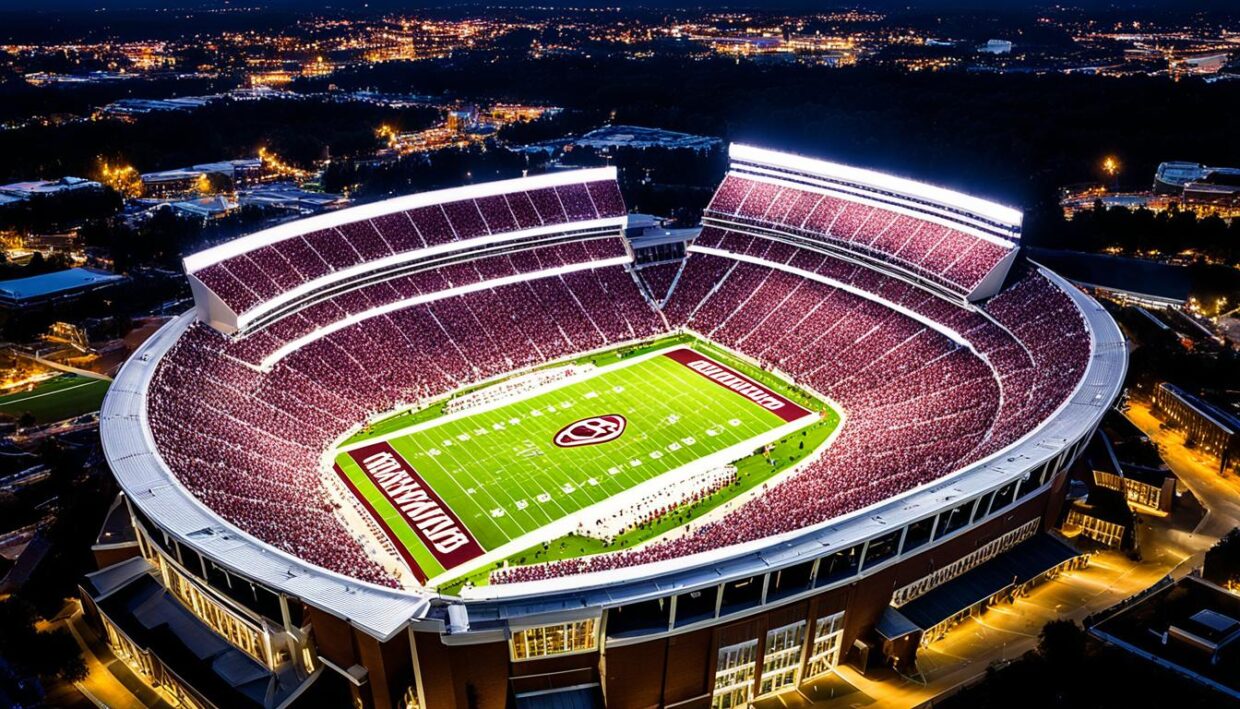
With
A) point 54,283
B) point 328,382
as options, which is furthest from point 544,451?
point 54,283

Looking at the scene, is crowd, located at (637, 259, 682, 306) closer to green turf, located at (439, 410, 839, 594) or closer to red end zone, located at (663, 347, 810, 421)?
red end zone, located at (663, 347, 810, 421)

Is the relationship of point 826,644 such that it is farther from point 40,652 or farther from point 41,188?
point 41,188

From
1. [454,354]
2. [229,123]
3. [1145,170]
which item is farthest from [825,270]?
[229,123]

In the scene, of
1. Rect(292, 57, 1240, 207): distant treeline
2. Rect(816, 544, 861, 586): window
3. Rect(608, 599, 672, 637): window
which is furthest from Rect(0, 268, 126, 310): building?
Rect(292, 57, 1240, 207): distant treeline

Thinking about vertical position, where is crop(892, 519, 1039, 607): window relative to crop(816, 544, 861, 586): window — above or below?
below

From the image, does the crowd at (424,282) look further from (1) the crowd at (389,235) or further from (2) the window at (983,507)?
(2) the window at (983,507)
